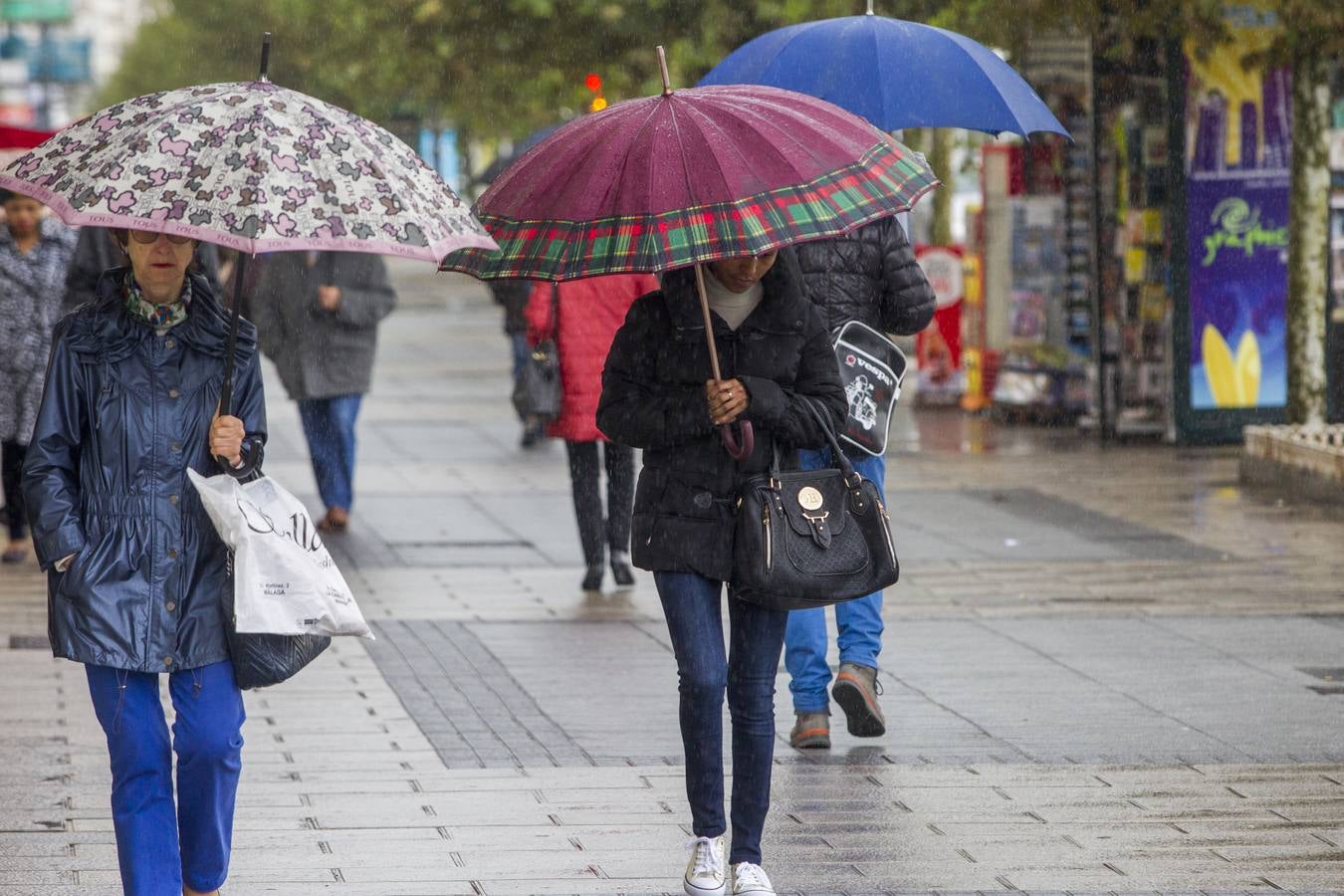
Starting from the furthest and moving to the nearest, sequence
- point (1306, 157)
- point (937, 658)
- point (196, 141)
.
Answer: point (1306, 157) → point (937, 658) → point (196, 141)

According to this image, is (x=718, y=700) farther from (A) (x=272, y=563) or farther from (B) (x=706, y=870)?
(A) (x=272, y=563)

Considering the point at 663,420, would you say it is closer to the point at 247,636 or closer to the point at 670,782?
the point at 247,636

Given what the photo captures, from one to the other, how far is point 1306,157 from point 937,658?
6.38 metres

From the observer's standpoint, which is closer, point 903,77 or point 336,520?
point 903,77

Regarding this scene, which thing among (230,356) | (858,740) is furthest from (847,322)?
(230,356)

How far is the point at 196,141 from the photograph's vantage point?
4477mm

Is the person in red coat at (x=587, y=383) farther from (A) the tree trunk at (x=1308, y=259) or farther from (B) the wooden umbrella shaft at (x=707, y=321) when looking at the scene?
(A) the tree trunk at (x=1308, y=259)

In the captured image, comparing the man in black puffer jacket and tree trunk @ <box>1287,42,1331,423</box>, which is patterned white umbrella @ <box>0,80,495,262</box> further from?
tree trunk @ <box>1287,42,1331,423</box>

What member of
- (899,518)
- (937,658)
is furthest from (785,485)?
(899,518)

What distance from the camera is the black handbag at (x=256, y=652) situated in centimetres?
455

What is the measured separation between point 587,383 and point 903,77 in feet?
10.6

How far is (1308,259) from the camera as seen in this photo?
13469 millimetres

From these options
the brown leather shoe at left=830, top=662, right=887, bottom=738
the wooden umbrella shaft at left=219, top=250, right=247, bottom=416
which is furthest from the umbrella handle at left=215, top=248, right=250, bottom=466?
the brown leather shoe at left=830, top=662, right=887, bottom=738

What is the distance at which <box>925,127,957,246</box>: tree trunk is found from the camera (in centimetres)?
2161
